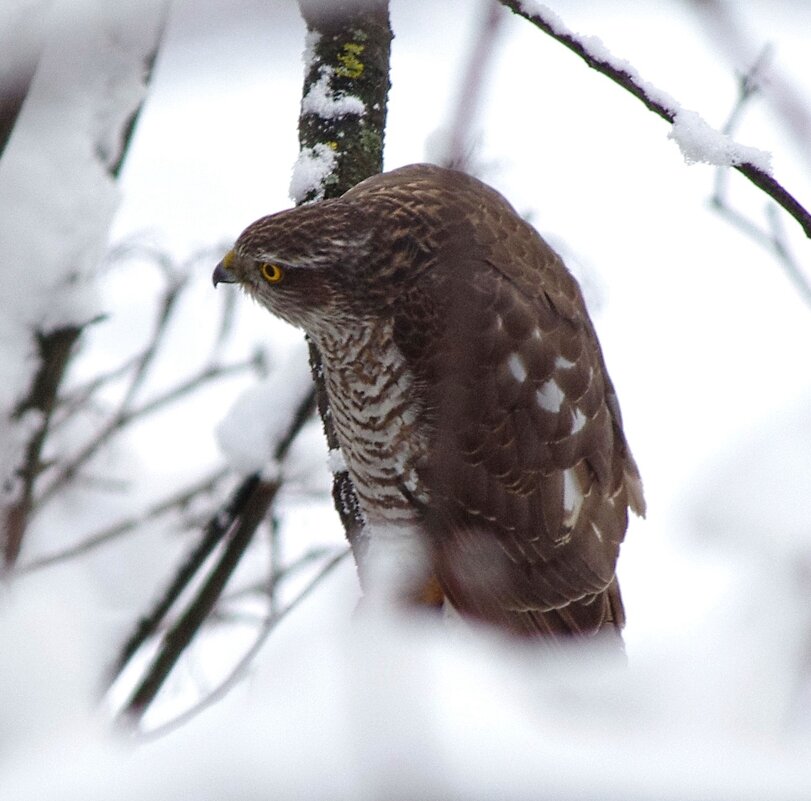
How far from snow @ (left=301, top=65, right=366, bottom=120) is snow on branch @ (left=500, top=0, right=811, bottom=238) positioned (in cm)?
153

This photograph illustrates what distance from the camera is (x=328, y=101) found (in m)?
3.76

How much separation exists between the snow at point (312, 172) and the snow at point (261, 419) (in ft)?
1.95

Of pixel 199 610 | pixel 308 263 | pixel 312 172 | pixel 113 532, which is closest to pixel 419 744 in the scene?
pixel 199 610

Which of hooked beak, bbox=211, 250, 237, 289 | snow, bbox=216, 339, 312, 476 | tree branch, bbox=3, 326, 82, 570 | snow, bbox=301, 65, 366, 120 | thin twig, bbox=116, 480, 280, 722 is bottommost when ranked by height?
thin twig, bbox=116, 480, 280, 722

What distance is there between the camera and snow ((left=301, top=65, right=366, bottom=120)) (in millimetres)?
3744

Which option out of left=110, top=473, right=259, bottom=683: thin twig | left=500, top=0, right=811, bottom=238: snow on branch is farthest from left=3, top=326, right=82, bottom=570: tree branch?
left=500, top=0, right=811, bottom=238: snow on branch

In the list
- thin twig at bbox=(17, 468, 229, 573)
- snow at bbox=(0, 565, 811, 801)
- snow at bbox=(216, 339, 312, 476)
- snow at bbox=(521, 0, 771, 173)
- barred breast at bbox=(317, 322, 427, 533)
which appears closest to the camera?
snow at bbox=(0, 565, 811, 801)

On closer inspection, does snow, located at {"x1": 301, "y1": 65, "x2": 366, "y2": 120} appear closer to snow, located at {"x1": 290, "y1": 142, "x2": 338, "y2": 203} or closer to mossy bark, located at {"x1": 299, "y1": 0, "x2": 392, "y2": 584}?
mossy bark, located at {"x1": 299, "y1": 0, "x2": 392, "y2": 584}

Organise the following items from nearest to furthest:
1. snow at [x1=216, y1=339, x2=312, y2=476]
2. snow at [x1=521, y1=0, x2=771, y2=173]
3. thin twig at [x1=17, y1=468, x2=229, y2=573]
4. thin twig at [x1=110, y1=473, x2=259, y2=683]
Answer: snow at [x1=521, y1=0, x2=771, y2=173] < thin twig at [x1=17, y1=468, x2=229, y2=573] < thin twig at [x1=110, y1=473, x2=259, y2=683] < snow at [x1=216, y1=339, x2=312, y2=476]

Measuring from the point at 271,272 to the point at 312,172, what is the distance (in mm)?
394

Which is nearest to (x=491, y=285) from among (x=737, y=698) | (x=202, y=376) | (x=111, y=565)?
(x=202, y=376)

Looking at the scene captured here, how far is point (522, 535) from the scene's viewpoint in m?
3.73

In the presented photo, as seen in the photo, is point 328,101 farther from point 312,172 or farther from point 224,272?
point 224,272

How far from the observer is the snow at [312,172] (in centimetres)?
394
